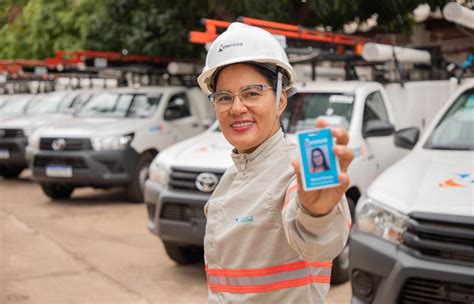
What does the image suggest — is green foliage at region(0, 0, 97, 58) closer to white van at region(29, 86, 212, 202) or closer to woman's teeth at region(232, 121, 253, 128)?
white van at region(29, 86, 212, 202)

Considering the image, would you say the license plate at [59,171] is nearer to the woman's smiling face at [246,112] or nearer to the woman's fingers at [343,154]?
the woman's smiling face at [246,112]

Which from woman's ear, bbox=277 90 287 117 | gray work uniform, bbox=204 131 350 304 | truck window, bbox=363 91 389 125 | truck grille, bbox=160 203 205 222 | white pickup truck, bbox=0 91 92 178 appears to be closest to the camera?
gray work uniform, bbox=204 131 350 304

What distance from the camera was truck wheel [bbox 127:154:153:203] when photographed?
962 centimetres

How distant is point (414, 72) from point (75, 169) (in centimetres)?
491

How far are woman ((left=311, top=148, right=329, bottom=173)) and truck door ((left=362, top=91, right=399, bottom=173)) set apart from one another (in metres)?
4.77

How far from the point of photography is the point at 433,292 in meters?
3.54

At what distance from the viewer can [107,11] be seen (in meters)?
13.5

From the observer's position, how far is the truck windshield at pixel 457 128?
4781mm

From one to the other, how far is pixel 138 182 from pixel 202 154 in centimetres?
394

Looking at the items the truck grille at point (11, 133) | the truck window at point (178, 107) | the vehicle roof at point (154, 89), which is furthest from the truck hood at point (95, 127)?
the truck grille at point (11, 133)

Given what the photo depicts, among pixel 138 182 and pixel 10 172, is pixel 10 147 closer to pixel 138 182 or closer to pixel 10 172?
pixel 10 172

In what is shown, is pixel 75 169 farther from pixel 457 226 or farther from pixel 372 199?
pixel 457 226

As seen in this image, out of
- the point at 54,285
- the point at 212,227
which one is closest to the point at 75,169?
the point at 54,285

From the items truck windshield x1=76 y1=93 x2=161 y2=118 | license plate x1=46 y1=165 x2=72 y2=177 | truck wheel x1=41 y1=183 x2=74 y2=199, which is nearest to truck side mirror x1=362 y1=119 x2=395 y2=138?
truck windshield x1=76 y1=93 x2=161 y2=118
